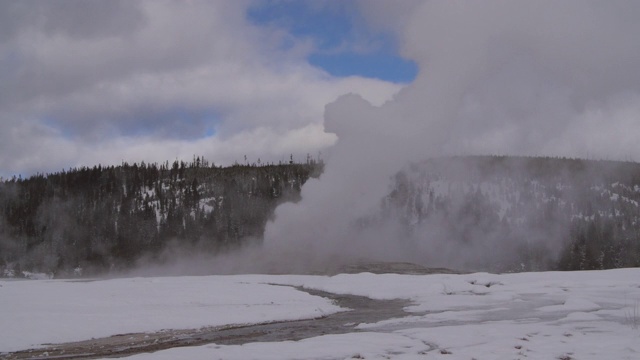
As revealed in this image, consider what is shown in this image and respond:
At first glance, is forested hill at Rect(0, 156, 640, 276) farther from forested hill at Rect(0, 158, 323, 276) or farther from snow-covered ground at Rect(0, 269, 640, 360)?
snow-covered ground at Rect(0, 269, 640, 360)

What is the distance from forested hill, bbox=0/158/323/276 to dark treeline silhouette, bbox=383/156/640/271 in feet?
77.7

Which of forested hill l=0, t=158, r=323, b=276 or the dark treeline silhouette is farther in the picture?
forested hill l=0, t=158, r=323, b=276

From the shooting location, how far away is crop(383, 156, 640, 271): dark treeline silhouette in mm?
91625

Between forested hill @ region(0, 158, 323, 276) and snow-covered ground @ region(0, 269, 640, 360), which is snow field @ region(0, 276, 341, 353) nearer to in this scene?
snow-covered ground @ region(0, 269, 640, 360)

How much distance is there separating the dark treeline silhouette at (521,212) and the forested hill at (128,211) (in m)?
23.7

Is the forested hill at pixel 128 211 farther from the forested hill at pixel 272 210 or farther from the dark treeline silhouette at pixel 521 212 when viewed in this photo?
the dark treeline silhouette at pixel 521 212

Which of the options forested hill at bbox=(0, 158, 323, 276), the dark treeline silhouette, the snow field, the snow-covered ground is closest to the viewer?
the snow-covered ground

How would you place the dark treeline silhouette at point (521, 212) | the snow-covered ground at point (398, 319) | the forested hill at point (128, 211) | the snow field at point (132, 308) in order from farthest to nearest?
the forested hill at point (128, 211) → the dark treeline silhouette at point (521, 212) → the snow field at point (132, 308) → the snow-covered ground at point (398, 319)

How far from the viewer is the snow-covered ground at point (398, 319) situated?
1193 centimetres

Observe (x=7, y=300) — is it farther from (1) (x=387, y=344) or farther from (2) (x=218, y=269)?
(2) (x=218, y=269)

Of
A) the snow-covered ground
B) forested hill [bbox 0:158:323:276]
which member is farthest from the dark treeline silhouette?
the snow-covered ground

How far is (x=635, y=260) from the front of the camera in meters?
90.5

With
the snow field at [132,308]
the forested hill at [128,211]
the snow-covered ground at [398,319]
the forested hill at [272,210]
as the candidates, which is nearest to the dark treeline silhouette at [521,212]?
the forested hill at [272,210]

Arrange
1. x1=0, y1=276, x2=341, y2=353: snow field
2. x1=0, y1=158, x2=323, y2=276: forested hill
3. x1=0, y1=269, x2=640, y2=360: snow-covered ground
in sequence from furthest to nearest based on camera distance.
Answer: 1. x1=0, y1=158, x2=323, y2=276: forested hill
2. x1=0, y1=276, x2=341, y2=353: snow field
3. x1=0, y1=269, x2=640, y2=360: snow-covered ground
